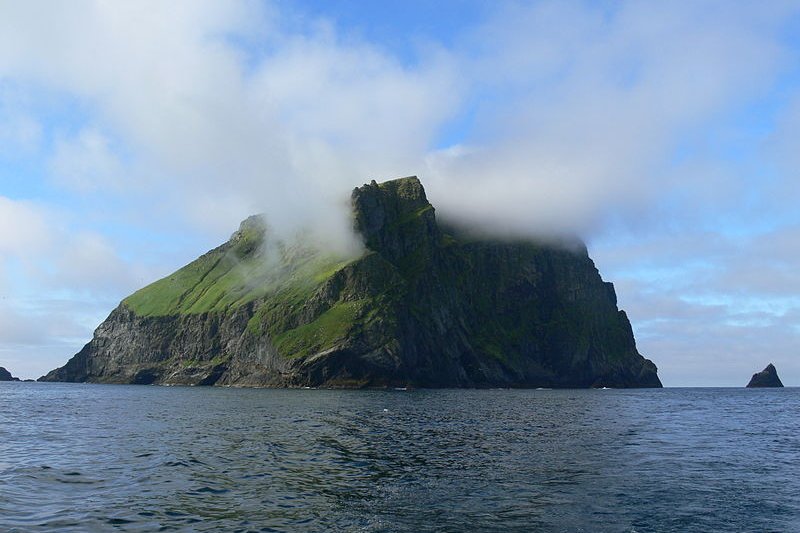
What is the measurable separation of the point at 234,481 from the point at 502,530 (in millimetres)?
18906

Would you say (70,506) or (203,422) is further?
(203,422)

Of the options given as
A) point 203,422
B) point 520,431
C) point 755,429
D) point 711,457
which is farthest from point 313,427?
point 755,429

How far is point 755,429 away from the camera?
82.7 meters

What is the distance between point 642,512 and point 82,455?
41987mm

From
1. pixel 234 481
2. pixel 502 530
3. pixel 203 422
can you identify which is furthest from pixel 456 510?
pixel 203 422

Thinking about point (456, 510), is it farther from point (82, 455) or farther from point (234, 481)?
point (82, 455)

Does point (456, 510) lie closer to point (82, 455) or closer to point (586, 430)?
point (82, 455)

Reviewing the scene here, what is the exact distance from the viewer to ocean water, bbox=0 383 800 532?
31.0 m

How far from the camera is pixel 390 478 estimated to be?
1654 inches

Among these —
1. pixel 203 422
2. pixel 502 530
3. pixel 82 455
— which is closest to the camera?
pixel 502 530

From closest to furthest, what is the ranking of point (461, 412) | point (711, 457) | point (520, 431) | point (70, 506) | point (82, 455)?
point (70, 506) < point (82, 455) < point (711, 457) < point (520, 431) < point (461, 412)

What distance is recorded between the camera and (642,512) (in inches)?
1316

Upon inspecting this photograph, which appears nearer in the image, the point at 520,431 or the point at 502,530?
the point at 502,530

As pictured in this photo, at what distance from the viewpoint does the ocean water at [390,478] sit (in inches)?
1220
